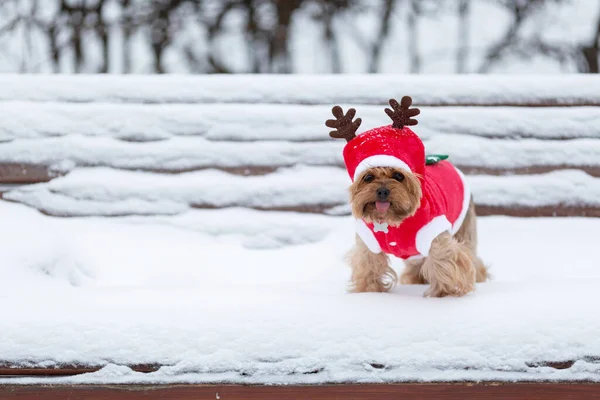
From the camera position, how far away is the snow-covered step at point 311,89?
2.70m

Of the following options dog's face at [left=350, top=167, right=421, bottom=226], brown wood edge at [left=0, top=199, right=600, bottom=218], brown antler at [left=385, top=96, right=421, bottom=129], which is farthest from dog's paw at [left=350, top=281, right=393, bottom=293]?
brown wood edge at [left=0, top=199, right=600, bottom=218]

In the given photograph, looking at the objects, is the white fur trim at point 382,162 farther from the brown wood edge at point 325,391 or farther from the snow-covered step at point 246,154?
the snow-covered step at point 246,154

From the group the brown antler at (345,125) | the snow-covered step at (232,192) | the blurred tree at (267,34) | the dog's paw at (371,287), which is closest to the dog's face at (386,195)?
the brown antler at (345,125)

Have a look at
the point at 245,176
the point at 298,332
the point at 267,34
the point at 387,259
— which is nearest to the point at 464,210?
the point at 387,259

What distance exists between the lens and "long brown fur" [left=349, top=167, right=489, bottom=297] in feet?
5.71

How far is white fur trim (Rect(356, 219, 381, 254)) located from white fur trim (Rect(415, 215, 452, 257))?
123 mm

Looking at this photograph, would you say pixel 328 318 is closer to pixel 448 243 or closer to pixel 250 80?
pixel 448 243

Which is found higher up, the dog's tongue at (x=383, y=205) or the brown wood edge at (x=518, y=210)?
the brown wood edge at (x=518, y=210)

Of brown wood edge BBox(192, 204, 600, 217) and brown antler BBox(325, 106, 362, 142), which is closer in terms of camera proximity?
brown antler BBox(325, 106, 362, 142)

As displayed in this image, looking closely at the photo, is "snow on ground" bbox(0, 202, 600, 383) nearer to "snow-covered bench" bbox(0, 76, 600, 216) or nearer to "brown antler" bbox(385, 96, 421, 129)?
"brown antler" bbox(385, 96, 421, 129)

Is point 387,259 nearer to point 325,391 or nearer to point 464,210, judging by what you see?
point 464,210

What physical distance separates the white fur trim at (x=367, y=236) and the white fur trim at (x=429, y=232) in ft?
0.40

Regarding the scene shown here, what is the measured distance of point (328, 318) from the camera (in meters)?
1.51

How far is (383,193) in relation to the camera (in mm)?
1722
